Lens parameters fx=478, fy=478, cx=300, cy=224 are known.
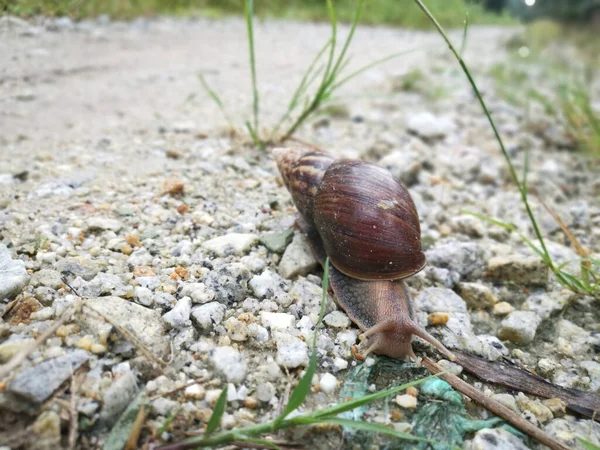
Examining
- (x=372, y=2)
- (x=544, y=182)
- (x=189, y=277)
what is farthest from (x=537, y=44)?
(x=189, y=277)

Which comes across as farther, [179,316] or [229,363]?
[179,316]

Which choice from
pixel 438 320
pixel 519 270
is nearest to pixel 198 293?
pixel 438 320

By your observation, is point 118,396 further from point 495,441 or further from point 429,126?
point 429,126

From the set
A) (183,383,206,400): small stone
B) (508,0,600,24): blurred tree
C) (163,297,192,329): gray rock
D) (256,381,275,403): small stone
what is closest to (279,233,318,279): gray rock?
(163,297,192,329): gray rock

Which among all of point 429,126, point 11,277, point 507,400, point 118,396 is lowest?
point 507,400

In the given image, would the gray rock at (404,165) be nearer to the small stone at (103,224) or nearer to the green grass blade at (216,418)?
the small stone at (103,224)

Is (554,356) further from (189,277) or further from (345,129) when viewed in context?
(345,129)

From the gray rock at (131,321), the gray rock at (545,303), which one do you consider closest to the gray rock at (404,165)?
the gray rock at (545,303)
